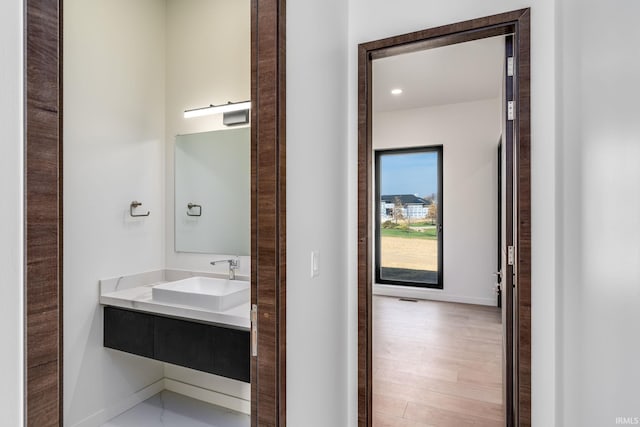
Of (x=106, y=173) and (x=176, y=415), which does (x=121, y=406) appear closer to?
(x=176, y=415)

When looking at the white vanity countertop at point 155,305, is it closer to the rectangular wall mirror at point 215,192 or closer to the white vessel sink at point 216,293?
the white vessel sink at point 216,293

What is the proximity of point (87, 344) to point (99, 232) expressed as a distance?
25 cm

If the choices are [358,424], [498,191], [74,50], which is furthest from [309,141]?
[498,191]

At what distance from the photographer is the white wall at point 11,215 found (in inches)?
22.1

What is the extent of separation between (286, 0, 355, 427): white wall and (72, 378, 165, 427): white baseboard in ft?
1.43

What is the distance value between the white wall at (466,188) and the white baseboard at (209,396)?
4.51 metres

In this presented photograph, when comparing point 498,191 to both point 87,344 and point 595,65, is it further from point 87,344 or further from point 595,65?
point 87,344

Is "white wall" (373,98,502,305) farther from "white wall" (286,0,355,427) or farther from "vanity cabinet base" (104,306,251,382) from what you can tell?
"vanity cabinet base" (104,306,251,382)

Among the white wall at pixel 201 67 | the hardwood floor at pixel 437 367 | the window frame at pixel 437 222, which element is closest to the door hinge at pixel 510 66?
the white wall at pixel 201 67

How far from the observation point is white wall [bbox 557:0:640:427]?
0.78 metres

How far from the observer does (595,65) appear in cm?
100

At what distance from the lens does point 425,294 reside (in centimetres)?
543

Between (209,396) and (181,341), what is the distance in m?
0.21

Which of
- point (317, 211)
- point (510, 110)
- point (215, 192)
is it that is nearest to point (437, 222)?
point (510, 110)
